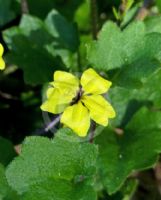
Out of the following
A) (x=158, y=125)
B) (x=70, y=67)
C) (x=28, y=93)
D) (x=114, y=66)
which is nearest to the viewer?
(x=114, y=66)

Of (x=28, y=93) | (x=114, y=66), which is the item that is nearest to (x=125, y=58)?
(x=114, y=66)

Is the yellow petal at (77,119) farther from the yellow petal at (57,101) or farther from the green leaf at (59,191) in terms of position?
the green leaf at (59,191)

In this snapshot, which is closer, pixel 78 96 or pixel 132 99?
pixel 78 96

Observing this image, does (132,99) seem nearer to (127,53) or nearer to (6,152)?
(127,53)

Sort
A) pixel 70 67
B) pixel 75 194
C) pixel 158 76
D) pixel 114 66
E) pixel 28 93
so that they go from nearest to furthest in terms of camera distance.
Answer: pixel 75 194 → pixel 114 66 → pixel 158 76 → pixel 70 67 → pixel 28 93

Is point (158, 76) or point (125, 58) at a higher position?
point (125, 58)

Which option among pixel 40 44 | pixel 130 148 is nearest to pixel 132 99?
pixel 130 148

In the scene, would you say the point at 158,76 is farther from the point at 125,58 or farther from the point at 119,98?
the point at 125,58
